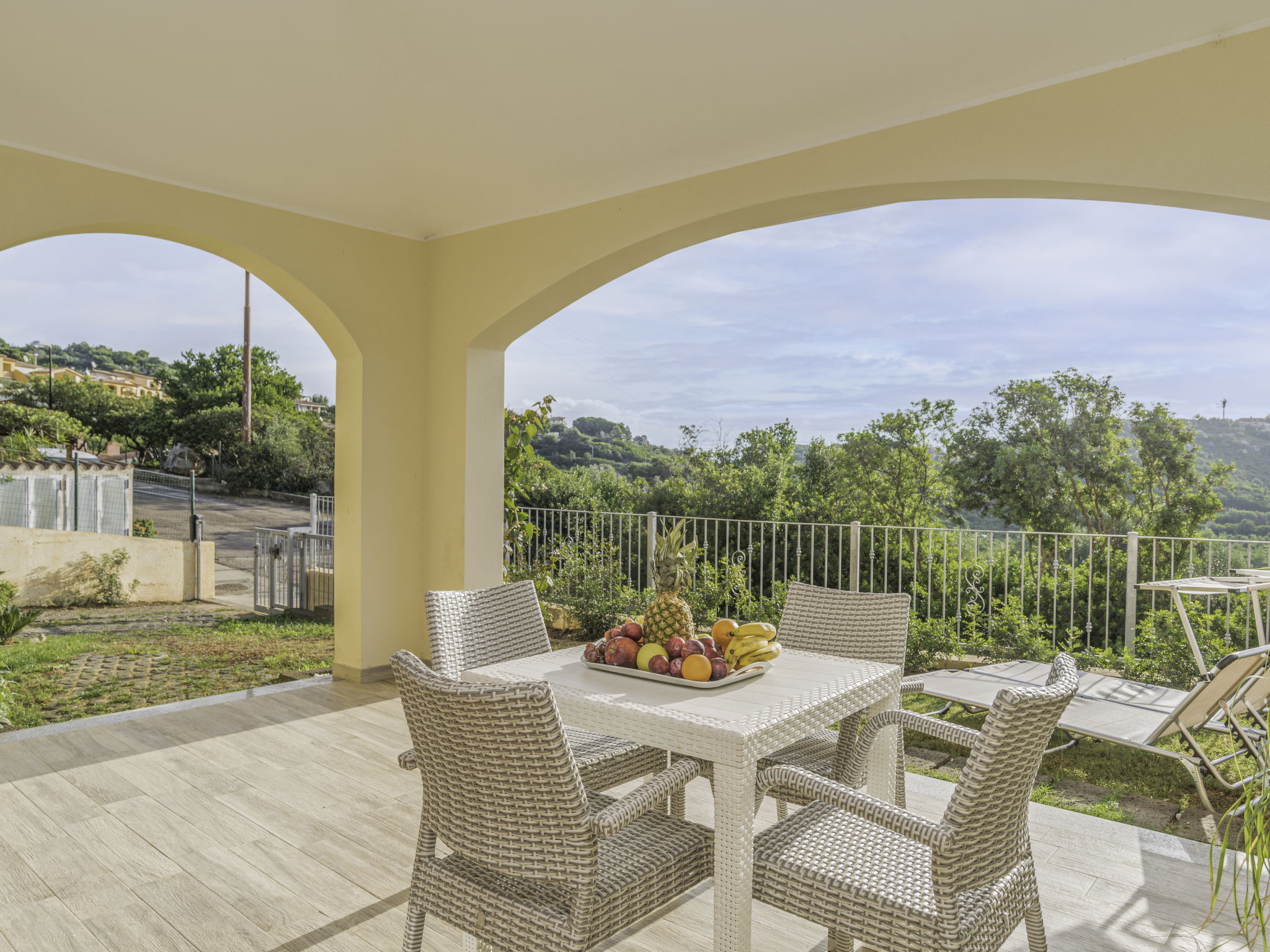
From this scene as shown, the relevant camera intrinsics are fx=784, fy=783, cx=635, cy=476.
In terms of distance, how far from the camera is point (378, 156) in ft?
12.0

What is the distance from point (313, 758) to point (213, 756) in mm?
456

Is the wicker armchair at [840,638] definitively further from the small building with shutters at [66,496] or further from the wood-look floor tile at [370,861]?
the small building with shutters at [66,496]

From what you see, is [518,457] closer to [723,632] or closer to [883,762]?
[723,632]

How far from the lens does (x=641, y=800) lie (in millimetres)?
1597

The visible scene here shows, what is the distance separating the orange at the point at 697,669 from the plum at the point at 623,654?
179 mm

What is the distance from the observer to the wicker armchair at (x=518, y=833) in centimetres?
147

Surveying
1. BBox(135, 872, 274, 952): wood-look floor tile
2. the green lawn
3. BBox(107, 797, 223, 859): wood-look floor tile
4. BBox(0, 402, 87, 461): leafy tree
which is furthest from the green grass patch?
BBox(0, 402, 87, 461): leafy tree

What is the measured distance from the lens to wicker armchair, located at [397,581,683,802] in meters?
2.31

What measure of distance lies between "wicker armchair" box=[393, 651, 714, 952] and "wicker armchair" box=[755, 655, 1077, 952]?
9.6 inches

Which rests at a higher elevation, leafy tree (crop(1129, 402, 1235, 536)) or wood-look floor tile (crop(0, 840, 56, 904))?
leafy tree (crop(1129, 402, 1235, 536))

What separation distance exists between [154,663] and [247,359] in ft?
36.8

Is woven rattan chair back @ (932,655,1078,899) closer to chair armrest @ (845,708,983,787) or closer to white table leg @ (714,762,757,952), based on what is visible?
chair armrest @ (845,708,983,787)

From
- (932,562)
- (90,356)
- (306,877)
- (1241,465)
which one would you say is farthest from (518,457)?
(90,356)

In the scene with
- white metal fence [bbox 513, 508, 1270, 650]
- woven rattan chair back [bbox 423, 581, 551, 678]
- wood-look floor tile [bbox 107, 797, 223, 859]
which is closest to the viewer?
woven rattan chair back [bbox 423, 581, 551, 678]
